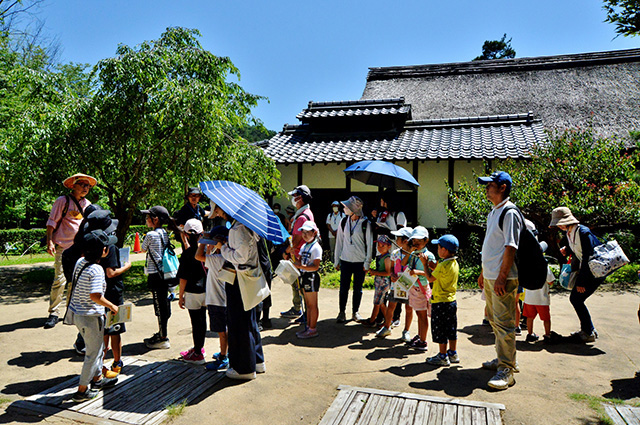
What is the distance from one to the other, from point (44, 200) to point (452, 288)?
17497 mm

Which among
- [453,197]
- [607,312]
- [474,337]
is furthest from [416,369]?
[453,197]

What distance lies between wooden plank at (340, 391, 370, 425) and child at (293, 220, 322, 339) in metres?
1.79

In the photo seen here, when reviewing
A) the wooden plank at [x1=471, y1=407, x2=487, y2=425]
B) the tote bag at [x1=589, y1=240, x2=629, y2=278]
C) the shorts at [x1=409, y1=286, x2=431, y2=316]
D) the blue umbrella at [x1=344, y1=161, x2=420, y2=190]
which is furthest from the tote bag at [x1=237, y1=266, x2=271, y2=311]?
the tote bag at [x1=589, y1=240, x2=629, y2=278]

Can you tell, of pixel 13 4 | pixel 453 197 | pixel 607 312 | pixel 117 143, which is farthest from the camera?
pixel 13 4

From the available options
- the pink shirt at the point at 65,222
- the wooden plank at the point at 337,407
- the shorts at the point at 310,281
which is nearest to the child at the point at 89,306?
the wooden plank at the point at 337,407

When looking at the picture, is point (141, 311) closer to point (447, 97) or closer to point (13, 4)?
point (13, 4)

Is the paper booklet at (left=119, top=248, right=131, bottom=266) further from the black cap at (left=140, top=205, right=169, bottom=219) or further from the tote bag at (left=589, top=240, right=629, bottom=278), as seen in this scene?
the tote bag at (left=589, top=240, right=629, bottom=278)

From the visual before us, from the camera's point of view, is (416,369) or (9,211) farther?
(9,211)

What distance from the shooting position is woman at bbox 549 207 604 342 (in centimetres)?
530

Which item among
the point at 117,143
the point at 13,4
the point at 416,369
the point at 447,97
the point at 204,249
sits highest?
the point at 13,4

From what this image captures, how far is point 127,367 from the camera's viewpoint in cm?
443

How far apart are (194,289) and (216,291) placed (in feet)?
1.22

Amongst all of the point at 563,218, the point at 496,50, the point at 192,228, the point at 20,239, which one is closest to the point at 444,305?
the point at 563,218

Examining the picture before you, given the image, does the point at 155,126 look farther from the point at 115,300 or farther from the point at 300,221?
the point at 115,300
